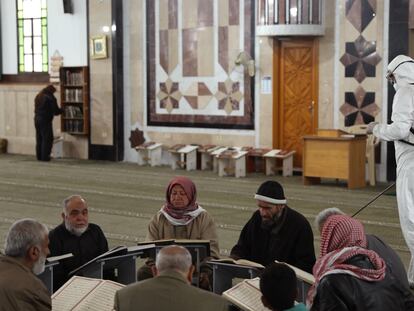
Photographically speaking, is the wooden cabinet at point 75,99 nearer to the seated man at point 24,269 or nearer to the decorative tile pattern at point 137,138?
the decorative tile pattern at point 137,138

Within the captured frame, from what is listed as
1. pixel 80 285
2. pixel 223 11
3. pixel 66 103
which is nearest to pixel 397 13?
pixel 223 11

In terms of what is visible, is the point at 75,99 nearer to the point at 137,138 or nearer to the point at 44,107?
the point at 44,107

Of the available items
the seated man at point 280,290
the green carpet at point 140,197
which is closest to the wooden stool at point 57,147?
the green carpet at point 140,197

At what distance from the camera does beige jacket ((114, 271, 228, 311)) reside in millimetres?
3188

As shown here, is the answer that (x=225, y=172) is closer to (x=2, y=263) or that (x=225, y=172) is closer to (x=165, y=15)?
(x=165, y=15)

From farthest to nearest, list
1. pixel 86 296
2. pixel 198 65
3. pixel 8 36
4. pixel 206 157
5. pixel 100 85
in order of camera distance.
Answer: pixel 8 36 < pixel 100 85 < pixel 198 65 < pixel 206 157 < pixel 86 296

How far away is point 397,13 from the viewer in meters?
11.1

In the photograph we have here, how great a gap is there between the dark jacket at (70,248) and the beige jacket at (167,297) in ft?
5.95

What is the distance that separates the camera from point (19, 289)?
11.0 ft

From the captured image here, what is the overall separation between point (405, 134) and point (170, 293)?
3144 millimetres

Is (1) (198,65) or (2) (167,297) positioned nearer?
(2) (167,297)

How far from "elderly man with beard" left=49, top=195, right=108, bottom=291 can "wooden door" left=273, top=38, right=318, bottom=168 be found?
7383mm

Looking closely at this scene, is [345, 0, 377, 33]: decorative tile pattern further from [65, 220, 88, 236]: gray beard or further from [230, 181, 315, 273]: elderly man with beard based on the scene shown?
[65, 220, 88, 236]: gray beard

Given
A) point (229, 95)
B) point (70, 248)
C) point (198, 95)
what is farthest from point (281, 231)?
point (198, 95)
